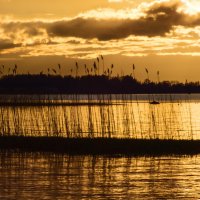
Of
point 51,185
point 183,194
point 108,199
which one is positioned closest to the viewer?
point 108,199

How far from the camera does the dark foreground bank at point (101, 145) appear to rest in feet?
80.3

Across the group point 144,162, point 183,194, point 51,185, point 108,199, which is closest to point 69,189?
point 51,185

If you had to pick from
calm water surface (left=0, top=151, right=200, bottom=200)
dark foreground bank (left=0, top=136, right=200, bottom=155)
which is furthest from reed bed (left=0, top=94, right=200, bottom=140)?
calm water surface (left=0, top=151, right=200, bottom=200)

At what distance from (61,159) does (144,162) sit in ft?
10.3

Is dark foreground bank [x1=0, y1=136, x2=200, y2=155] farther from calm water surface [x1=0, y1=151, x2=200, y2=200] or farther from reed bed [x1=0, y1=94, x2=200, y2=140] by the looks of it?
calm water surface [x1=0, y1=151, x2=200, y2=200]

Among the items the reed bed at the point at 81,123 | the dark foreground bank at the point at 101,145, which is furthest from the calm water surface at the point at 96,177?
the reed bed at the point at 81,123

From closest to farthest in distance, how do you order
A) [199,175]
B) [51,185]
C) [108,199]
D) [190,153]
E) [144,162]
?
[108,199], [51,185], [199,175], [144,162], [190,153]

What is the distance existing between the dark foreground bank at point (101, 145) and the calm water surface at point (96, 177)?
3.96 feet

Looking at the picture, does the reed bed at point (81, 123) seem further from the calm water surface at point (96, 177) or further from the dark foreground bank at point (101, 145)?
the calm water surface at point (96, 177)

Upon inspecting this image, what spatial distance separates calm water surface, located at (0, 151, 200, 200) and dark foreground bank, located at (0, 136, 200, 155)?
1207mm

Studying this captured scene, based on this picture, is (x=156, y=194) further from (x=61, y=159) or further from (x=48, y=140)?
(x=48, y=140)

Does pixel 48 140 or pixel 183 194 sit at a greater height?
pixel 48 140

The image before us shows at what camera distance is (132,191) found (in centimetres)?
1510

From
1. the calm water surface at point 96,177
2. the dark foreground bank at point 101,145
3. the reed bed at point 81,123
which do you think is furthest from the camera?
the reed bed at point 81,123
